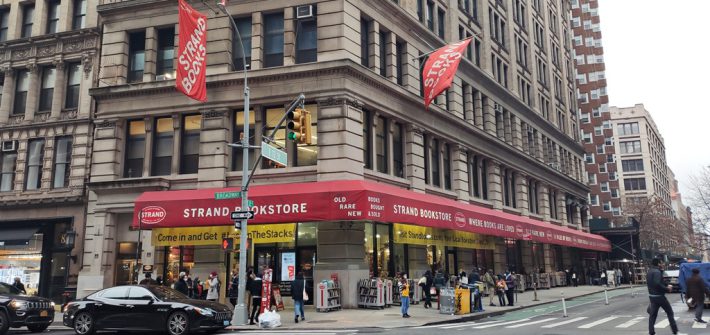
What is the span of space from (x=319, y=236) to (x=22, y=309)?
35.2ft

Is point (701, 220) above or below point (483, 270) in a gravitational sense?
above

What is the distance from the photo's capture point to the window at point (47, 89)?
30469 millimetres

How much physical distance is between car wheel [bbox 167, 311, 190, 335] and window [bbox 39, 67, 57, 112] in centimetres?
2044

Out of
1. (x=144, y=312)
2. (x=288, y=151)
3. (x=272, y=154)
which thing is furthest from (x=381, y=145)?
(x=144, y=312)

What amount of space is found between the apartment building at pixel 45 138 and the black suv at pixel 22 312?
9.80 meters

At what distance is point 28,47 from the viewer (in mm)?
30938

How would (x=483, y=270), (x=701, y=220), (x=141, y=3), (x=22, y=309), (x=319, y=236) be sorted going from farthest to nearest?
(x=701, y=220) → (x=483, y=270) → (x=141, y=3) → (x=319, y=236) → (x=22, y=309)

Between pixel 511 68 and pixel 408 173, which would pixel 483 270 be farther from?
pixel 511 68

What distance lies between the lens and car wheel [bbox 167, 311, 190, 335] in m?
15.3

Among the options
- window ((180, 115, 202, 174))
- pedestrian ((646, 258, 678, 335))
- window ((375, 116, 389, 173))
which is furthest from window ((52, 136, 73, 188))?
pedestrian ((646, 258, 678, 335))

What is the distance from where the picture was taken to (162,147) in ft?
87.1

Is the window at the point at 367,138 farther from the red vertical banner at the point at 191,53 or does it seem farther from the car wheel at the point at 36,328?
the car wheel at the point at 36,328

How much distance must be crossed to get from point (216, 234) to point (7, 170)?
14.7 m

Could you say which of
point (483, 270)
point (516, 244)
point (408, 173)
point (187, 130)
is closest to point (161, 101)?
point (187, 130)
